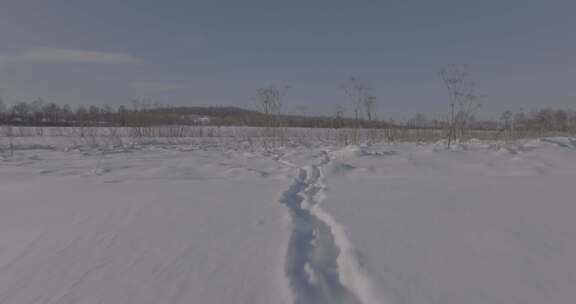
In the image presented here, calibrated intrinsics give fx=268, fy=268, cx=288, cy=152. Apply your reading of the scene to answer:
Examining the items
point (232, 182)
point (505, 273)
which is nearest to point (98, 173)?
point (232, 182)

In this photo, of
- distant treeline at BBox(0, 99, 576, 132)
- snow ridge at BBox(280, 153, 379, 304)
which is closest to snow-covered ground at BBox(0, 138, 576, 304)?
snow ridge at BBox(280, 153, 379, 304)

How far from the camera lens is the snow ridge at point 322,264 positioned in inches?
39.7

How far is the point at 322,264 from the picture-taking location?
3.99ft

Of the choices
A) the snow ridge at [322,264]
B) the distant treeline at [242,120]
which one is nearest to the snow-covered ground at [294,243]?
the snow ridge at [322,264]

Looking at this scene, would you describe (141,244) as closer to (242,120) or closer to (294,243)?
(294,243)

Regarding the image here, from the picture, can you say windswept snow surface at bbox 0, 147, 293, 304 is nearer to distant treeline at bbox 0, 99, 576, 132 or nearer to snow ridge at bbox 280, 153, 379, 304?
snow ridge at bbox 280, 153, 379, 304

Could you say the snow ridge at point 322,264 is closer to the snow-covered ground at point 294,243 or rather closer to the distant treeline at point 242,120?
the snow-covered ground at point 294,243

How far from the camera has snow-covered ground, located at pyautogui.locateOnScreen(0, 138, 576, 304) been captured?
40.9 inches

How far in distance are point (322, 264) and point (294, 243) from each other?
9.5 inches

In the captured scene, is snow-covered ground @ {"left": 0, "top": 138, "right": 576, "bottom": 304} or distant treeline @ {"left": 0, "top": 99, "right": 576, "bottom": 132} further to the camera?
distant treeline @ {"left": 0, "top": 99, "right": 576, "bottom": 132}

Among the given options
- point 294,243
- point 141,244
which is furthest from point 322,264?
point 141,244

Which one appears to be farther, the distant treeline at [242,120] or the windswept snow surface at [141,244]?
the distant treeline at [242,120]

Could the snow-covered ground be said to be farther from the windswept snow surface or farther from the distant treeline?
the distant treeline

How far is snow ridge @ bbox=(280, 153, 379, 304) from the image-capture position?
3.31 feet
